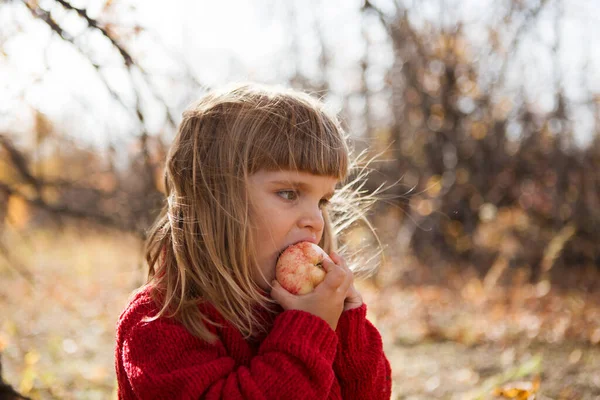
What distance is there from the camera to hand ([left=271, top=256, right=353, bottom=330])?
5.49ft

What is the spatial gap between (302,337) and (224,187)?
498mm

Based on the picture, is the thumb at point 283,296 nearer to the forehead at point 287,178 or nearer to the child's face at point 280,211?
the child's face at point 280,211

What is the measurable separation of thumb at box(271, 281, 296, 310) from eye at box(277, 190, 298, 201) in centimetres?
26

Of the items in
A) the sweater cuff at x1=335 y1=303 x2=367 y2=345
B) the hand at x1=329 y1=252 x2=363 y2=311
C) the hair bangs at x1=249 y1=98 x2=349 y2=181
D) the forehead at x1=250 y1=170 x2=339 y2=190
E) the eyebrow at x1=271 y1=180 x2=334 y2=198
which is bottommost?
the sweater cuff at x1=335 y1=303 x2=367 y2=345

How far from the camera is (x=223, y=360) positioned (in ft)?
5.24

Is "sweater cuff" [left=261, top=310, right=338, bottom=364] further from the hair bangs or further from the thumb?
the hair bangs

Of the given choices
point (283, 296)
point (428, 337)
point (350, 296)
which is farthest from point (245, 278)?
point (428, 337)

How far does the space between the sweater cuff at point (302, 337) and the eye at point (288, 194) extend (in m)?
0.33

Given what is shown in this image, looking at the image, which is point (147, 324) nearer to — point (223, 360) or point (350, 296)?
point (223, 360)

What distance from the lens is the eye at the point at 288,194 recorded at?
173cm

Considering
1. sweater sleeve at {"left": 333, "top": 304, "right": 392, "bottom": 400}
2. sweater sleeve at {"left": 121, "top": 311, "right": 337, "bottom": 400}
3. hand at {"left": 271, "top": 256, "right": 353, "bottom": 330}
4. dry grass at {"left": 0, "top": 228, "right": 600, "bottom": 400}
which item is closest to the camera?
sweater sleeve at {"left": 121, "top": 311, "right": 337, "bottom": 400}

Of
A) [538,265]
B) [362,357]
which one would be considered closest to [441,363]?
[362,357]

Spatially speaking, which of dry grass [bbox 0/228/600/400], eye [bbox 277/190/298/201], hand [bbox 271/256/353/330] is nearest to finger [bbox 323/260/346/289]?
hand [bbox 271/256/353/330]

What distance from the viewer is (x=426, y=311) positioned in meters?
4.89
